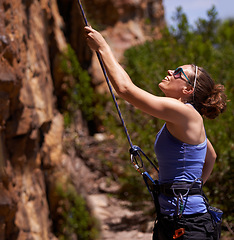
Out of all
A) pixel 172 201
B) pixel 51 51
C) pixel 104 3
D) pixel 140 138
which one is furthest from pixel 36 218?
pixel 104 3

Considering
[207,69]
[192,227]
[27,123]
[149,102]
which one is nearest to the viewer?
[149,102]

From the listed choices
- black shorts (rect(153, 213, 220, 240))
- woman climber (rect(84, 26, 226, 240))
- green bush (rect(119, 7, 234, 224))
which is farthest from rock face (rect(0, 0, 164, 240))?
black shorts (rect(153, 213, 220, 240))

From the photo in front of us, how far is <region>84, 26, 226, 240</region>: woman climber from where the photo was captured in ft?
6.24

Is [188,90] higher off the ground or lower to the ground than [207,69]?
lower

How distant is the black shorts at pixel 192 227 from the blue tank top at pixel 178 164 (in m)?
0.03

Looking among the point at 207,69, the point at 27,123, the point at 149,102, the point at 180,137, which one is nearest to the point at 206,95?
the point at 180,137

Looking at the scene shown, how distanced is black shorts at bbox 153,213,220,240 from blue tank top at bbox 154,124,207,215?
0.03 metres

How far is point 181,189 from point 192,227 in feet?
0.64

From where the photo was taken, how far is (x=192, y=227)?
197 centimetres

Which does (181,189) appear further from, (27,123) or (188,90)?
(27,123)

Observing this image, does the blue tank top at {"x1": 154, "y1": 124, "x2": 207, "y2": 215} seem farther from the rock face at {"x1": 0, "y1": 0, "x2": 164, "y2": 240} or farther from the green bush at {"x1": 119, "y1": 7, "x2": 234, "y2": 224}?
the green bush at {"x1": 119, "y1": 7, "x2": 234, "y2": 224}

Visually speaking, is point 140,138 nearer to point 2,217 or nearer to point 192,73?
point 2,217

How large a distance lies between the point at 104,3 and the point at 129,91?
10.4 metres

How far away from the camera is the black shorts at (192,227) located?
77.2 inches
